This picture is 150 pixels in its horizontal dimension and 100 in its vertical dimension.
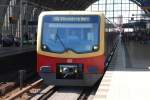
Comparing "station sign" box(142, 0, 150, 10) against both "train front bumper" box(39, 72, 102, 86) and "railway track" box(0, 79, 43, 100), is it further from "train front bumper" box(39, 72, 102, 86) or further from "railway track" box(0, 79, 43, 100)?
"train front bumper" box(39, 72, 102, 86)

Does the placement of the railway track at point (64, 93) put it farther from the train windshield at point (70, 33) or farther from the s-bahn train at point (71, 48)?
the train windshield at point (70, 33)

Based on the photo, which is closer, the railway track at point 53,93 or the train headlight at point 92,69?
the railway track at point 53,93

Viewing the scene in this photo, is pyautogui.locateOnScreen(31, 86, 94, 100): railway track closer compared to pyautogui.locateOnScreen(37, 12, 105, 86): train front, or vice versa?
pyautogui.locateOnScreen(31, 86, 94, 100): railway track

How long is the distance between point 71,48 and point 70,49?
5cm

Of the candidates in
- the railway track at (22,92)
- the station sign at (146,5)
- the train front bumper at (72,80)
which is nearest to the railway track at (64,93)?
the train front bumper at (72,80)

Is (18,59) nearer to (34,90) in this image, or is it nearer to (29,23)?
(34,90)

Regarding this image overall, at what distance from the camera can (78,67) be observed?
14977 mm

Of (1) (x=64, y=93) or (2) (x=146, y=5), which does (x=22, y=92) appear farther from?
(2) (x=146, y=5)

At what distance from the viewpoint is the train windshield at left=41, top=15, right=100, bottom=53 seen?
49.3ft

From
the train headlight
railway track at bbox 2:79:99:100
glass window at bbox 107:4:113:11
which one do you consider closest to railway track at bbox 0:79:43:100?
railway track at bbox 2:79:99:100

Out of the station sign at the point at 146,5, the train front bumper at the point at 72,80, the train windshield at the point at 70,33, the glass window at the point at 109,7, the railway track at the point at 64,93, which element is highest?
the glass window at the point at 109,7

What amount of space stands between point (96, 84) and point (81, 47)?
2.16m

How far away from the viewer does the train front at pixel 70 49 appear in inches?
587

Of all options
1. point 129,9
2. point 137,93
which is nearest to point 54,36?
point 137,93
